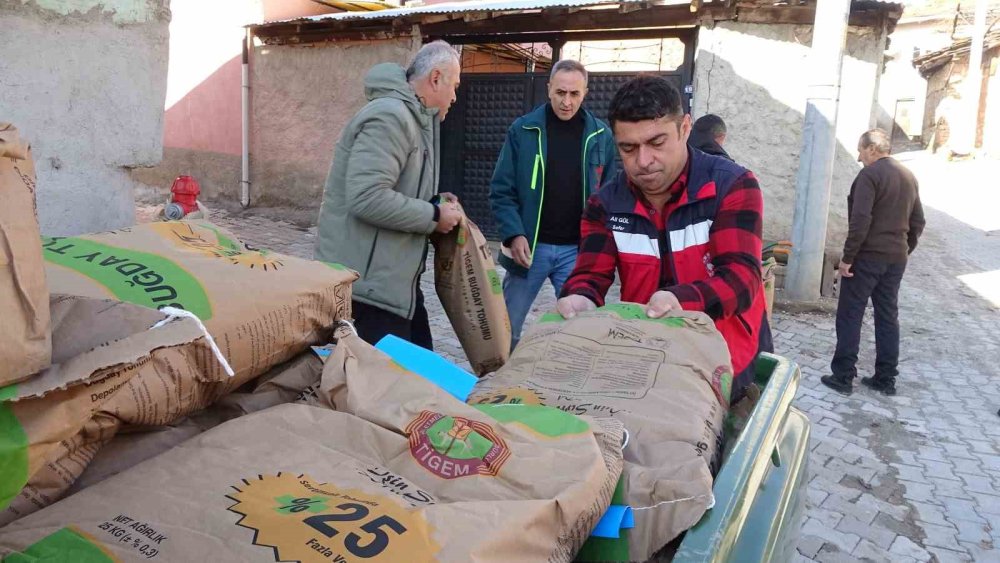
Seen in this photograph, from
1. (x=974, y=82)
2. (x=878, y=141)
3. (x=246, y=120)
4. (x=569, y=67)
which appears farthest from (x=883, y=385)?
(x=974, y=82)

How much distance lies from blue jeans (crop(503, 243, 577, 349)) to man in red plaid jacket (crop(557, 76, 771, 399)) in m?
1.58

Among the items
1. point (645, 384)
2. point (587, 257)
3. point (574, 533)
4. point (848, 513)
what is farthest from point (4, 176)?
point (848, 513)

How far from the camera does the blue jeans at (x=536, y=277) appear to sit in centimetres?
416

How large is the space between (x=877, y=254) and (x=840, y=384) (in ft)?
3.13

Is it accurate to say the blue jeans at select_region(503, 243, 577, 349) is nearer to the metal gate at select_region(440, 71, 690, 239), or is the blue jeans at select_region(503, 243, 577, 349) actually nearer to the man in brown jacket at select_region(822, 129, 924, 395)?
the man in brown jacket at select_region(822, 129, 924, 395)

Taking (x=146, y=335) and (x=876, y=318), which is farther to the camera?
(x=876, y=318)

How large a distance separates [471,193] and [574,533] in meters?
8.66

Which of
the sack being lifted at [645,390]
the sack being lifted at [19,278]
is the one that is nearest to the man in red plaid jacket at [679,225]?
the sack being lifted at [645,390]

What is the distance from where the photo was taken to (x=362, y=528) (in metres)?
0.99

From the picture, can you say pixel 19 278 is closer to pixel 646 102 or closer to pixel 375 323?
pixel 646 102

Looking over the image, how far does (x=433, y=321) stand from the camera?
6.61 meters

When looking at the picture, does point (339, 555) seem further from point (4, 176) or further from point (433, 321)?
point (433, 321)

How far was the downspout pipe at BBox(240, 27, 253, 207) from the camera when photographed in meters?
→ 11.3

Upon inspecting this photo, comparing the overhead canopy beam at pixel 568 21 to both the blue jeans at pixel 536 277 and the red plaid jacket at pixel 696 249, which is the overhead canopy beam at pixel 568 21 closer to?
the blue jeans at pixel 536 277
